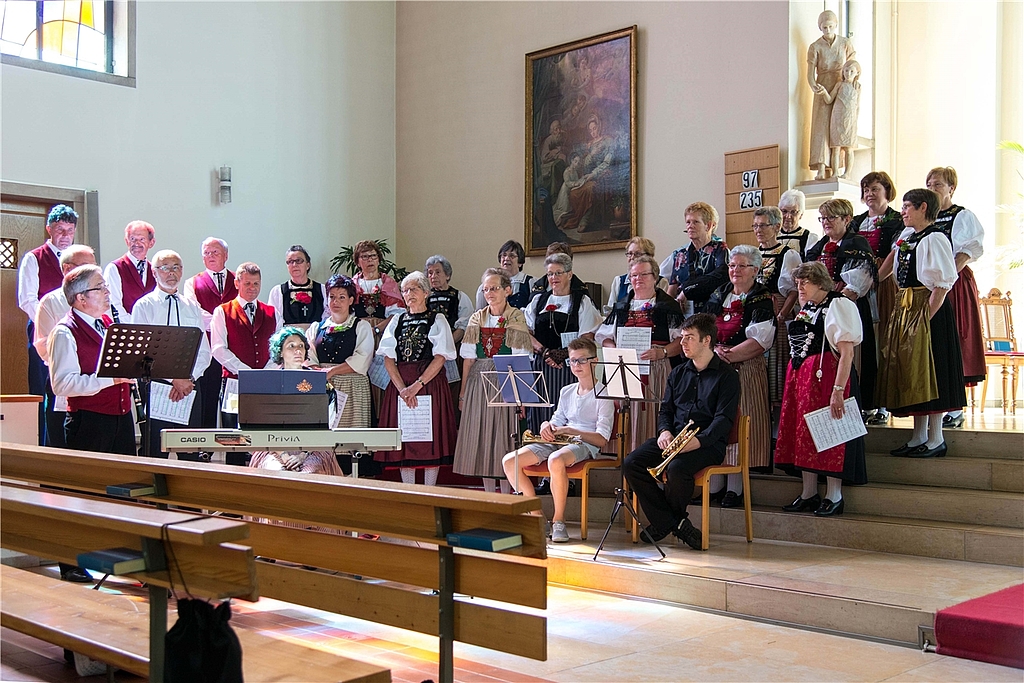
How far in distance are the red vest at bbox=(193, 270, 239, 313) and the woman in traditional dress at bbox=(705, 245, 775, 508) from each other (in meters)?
3.44

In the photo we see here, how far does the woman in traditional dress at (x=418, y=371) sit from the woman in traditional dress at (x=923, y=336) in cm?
280

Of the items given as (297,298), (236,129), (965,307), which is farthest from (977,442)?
(236,129)

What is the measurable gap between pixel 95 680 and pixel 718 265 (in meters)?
4.37

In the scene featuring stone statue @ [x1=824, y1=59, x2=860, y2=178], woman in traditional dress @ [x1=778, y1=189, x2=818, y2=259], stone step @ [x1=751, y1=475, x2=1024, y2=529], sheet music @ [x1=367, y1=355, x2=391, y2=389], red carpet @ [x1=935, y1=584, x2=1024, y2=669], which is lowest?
red carpet @ [x1=935, y1=584, x2=1024, y2=669]

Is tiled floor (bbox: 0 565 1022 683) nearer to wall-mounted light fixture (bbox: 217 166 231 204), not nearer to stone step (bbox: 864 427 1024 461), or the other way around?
stone step (bbox: 864 427 1024 461)

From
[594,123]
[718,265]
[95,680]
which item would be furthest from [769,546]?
[594,123]

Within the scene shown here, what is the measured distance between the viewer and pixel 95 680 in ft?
11.3

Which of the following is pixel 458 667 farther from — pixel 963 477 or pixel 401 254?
pixel 401 254

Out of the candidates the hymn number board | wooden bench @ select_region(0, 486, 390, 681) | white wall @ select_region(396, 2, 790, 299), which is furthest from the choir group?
wooden bench @ select_region(0, 486, 390, 681)

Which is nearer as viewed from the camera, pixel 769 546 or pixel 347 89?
pixel 769 546

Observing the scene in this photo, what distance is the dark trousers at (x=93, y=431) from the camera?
5.31 m

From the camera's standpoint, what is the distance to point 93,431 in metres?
5.32

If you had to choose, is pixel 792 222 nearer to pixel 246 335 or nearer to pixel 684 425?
pixel 684 425

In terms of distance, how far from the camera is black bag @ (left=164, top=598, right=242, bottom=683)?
225 centimetres
